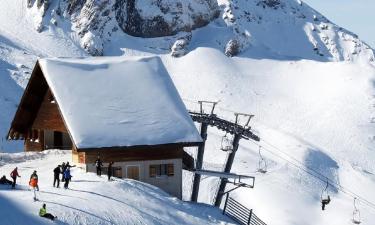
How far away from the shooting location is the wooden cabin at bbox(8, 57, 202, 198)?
34.9m

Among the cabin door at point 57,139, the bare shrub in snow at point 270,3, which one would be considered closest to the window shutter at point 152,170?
the cabin door at point 57,139

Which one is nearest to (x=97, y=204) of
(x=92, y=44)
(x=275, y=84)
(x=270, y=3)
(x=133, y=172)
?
(x=133, y=172)

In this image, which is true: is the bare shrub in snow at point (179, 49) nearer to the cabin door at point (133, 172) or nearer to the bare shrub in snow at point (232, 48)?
the bare shrub in snow at point (232, 48)

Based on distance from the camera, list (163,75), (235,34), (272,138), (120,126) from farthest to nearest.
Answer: (235,34) < (272,138) < (163,75) < (120,126)

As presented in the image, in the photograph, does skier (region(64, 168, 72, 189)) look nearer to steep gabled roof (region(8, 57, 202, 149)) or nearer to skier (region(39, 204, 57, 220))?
steep gabled roof (region(8, 57, 202, 149))

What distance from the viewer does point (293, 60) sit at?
111000 mm

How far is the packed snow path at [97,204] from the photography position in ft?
86.0

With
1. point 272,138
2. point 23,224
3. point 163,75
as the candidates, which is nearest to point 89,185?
point 23,224

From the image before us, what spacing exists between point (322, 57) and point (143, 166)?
8146 centimetres

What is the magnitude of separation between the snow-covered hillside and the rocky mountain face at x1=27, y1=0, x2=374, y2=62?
251mm

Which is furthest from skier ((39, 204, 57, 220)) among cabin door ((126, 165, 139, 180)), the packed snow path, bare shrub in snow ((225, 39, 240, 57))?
bare shrub in snow ((225, 39, 240, 57))

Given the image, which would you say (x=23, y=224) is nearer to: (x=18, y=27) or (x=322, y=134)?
(x=322, y=134)

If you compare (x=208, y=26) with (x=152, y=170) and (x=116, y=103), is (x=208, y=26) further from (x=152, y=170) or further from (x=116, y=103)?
(x=152, y=170)

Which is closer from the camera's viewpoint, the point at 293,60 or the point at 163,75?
the point at 163,75
